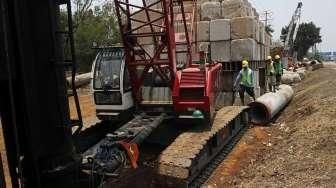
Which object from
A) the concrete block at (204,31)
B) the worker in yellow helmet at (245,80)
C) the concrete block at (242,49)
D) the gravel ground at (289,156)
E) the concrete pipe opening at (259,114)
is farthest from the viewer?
the concrete block at (204,31)

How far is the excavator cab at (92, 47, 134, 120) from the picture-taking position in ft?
41.7

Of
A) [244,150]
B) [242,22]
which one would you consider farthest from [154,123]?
[242,22]

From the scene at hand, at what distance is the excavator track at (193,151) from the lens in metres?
9.90

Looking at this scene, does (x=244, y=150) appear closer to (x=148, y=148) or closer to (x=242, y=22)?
(x=148, y=148)

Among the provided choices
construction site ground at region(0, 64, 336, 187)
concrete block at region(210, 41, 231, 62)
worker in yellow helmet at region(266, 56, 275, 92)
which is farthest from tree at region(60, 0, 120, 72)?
construction site ground at region(0, 64, 336, 187)

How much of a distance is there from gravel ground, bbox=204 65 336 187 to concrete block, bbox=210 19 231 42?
3904 mm

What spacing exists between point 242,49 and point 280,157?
297 inches

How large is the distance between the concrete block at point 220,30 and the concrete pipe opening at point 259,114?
2822 mm

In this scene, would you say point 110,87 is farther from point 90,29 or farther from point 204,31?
point 90,29

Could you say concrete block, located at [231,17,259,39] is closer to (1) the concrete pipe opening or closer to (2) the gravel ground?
(1) the concrete pipe opening

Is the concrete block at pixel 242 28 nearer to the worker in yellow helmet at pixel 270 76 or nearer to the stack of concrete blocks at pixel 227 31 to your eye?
the stack of concrete blocks at pixel 227 31

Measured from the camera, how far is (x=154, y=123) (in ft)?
38.7

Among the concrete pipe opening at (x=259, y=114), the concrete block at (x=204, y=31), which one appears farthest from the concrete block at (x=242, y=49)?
the concrete pipe opening at (x=259, y=114)

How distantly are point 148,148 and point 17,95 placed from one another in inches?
363
